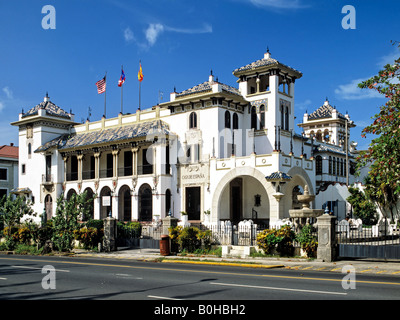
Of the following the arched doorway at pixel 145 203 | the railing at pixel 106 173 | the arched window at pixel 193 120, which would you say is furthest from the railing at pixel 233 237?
the railing at pixel 106 173

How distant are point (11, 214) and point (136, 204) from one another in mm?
11619

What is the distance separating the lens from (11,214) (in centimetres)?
3212

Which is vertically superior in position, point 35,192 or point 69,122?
point 69,122

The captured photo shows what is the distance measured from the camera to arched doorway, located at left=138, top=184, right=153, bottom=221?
4122 centimetres

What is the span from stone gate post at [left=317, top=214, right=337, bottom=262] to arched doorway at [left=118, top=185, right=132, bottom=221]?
25.5 meters

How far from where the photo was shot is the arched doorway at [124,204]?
4341 centimetres

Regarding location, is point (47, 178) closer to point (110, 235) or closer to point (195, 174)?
point (195, 174)

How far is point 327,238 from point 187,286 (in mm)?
9310

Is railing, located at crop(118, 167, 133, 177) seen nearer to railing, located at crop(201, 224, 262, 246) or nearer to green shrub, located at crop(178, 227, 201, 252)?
green shrub, located at crop(178, 227, 201, 252)

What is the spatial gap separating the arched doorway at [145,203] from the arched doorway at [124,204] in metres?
1.97

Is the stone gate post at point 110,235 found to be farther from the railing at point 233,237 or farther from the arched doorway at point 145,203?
the arched doorway at point 145,203

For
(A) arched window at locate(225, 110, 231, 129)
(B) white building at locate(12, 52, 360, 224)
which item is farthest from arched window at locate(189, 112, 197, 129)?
(A) arched window at locate(225, 110, 231, 129)
